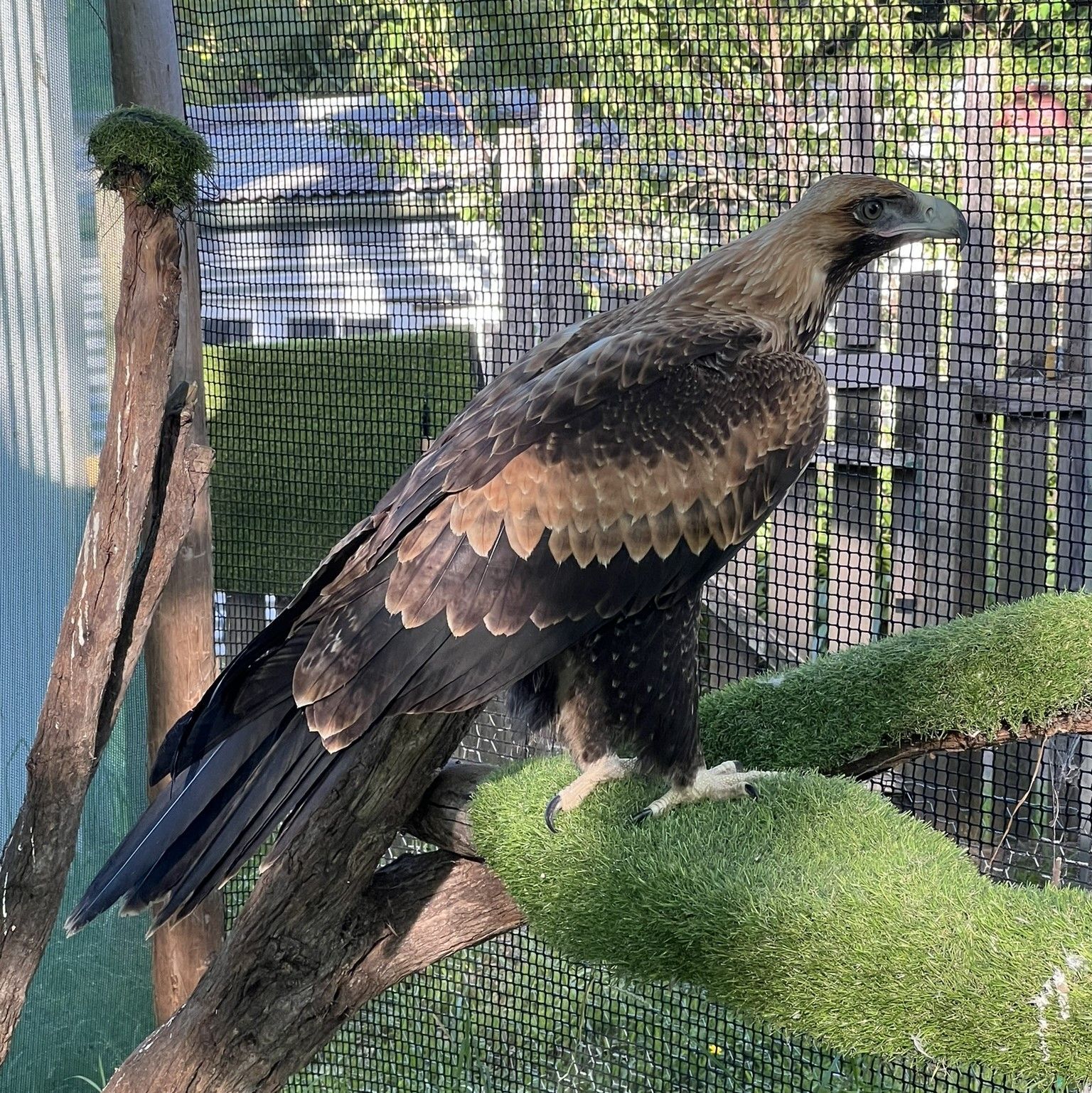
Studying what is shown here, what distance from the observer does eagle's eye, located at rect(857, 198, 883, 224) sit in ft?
8.55

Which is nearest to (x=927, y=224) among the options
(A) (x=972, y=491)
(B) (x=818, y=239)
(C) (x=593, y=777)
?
(B) (x=818, y=239)

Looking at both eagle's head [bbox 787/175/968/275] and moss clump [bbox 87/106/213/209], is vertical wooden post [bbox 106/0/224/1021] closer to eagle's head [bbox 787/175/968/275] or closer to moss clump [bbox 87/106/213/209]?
moss clump [bbox 87/106/213/209]

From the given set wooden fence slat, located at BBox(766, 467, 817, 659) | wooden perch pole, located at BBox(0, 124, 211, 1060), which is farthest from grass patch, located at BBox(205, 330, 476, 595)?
wooden perch pole, located at BBox(0, 124, 211, 1060)

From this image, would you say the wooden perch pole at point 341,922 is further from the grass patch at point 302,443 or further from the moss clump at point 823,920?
the grass patch at point 302,443

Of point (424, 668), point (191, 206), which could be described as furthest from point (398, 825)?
point (191, 206)

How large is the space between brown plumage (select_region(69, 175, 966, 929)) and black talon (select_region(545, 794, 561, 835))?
0.45 feet

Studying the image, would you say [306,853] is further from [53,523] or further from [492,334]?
[492,334]

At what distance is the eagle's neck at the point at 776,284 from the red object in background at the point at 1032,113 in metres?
1.37

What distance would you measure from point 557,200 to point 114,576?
250cm

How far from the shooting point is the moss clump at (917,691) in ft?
8.20

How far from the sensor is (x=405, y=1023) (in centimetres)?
394

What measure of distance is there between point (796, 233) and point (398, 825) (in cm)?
149

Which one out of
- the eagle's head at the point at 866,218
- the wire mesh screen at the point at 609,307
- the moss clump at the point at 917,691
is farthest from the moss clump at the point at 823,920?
the wire mesh screen at the point at 609,307

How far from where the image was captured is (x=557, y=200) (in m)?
4.39
